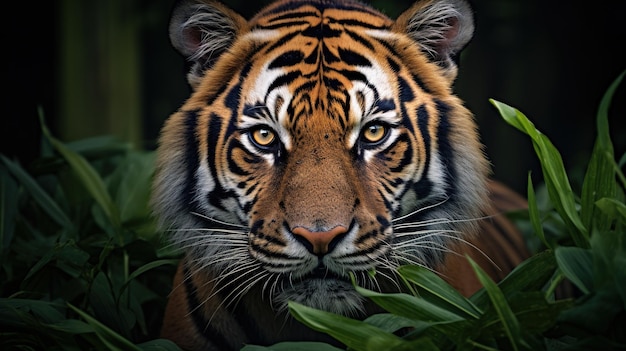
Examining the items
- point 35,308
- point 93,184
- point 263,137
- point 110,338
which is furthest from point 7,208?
point 263,137

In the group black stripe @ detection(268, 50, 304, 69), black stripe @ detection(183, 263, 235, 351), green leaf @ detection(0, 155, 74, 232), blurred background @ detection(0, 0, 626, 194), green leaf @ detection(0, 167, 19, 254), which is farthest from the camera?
blurred background @ detection(0, 0, 626, 194)

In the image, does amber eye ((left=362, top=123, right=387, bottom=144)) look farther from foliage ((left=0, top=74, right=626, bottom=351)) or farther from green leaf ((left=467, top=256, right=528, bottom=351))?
green leaf ((left=467, top=256, right=528, bottom=351))

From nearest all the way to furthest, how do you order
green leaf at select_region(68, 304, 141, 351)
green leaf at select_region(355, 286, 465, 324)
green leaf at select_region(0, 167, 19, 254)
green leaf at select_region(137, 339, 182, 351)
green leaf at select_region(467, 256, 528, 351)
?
green leaf at select_region(467, 256, 528, 351) < green leaf at select_region(355, 286, 465, 324) < green leaf at select_region(68, 304, 141, 351) < green leaf at select_region(137, 339, 182, 351) < green leaf at select_region(0, 167, 19, 254)

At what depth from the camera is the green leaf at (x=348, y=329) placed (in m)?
1.54

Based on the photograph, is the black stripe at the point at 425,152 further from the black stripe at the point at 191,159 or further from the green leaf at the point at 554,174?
the black stripe at the point at 191,159

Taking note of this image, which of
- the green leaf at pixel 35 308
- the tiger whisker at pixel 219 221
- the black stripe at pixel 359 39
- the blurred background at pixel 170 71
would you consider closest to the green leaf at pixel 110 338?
the green leaf at pixel 35 308

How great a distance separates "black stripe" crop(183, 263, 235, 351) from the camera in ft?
6.66

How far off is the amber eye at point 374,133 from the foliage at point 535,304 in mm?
292

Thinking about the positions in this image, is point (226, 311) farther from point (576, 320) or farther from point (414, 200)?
point (576, 320)

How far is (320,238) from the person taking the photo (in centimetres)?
167

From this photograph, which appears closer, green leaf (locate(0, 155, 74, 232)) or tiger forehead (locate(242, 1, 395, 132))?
tiger forehead (locate(242, 1, 395, 132))

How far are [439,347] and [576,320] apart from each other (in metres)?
A: 0.27

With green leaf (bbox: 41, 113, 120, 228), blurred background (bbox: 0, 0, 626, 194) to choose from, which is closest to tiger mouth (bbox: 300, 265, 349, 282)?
green leaf (bbox: 41, 113, 120, 228)

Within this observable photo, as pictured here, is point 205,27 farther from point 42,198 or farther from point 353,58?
point 42,198
